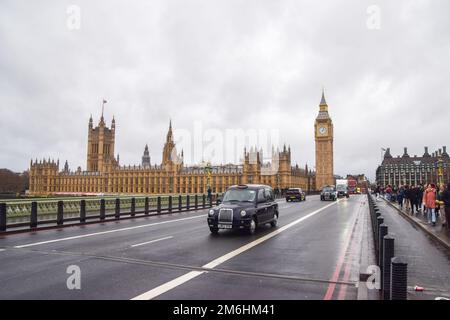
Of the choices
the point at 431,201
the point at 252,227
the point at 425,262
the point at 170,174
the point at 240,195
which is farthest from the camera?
the point at 170,174

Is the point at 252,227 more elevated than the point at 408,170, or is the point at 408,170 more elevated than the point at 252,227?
the point at 408,170

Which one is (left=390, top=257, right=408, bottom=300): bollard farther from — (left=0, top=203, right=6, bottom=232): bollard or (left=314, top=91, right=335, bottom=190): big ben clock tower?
(left=314, top=91, right=335, bottom=190): big ben clock tower

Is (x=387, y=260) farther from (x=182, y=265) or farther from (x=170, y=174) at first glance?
(x=170, y=174)

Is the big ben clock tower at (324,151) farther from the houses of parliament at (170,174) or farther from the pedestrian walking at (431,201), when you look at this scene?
the pedestrian walking at (431,201)

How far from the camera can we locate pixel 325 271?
311 inches

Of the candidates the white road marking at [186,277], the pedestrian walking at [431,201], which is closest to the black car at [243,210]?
the white road marking at [186,277]

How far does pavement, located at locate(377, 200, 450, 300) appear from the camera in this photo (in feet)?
21.2

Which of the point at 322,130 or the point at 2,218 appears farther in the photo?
the point at 322,130

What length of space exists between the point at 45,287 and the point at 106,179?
14438cm

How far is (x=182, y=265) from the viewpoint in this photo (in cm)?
836

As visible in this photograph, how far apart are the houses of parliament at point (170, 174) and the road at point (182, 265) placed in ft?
357

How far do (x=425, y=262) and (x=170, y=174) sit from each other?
12934cm

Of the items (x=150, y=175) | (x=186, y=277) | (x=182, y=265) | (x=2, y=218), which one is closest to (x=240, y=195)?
(x=182, y=265)

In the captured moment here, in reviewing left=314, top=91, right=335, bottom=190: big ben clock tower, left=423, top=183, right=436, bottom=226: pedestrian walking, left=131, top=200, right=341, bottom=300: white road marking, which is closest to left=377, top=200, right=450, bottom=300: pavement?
left=423, top=183, right=436, bottom=226: pedestrian walking
